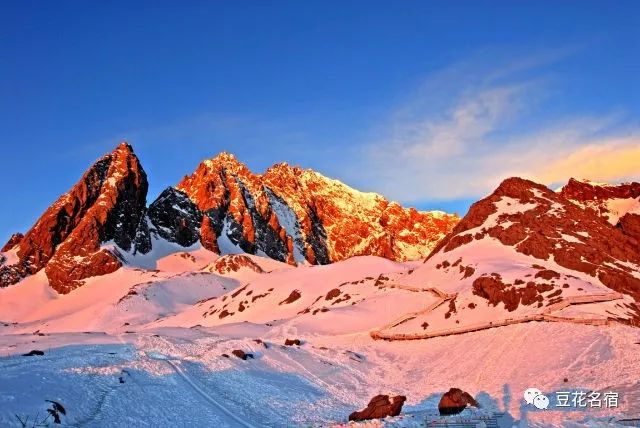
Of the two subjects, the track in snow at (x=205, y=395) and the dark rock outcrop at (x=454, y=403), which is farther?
the dark rock outcrop at (x=454, y=403)

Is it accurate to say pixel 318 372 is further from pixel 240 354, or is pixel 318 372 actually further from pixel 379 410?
pixel 379 410

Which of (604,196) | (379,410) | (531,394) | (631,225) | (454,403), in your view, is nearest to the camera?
(379,410)

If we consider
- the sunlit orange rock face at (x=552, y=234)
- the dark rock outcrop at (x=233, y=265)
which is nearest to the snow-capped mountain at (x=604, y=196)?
the sunlit orange rock face at (x=552, y=234)

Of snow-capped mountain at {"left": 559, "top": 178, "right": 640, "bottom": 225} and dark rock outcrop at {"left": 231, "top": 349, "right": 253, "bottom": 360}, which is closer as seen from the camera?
dark rock outcrop at {"left": 231, "top": 349, "right": 253, "bottom": 360}

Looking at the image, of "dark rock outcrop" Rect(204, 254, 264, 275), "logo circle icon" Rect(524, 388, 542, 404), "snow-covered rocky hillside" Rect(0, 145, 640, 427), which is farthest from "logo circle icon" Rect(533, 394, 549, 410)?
"dark rock outcrop" Rect(204, 254, 264, 275)

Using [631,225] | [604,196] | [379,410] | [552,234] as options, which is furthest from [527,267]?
[604,196]

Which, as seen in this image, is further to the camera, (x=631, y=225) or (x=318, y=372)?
(x=631, y=225)

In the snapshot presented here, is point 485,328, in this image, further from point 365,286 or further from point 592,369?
point 365,286

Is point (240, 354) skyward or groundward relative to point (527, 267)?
groundward

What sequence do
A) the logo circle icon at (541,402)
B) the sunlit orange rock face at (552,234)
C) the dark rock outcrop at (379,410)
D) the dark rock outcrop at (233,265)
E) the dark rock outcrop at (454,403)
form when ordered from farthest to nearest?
the dark rock outcrop at (233,265) → the sunlit orange rock face at (552,234) → the logo circle icon at (541,402) → the dark rock outcrop at (454,403) → the dark rock outcrop at (379,410)

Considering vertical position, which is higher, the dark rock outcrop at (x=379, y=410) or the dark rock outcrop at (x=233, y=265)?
the dark rock outcrop at (x=233, y=265)

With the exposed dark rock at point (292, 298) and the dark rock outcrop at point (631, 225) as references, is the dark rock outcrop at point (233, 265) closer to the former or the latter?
the exposed dark rock at point (292, 298)

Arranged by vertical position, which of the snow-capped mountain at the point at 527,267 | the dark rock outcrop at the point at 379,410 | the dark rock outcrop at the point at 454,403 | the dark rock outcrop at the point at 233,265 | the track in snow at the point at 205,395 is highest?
the dark rock outcrop at the point at 233,265

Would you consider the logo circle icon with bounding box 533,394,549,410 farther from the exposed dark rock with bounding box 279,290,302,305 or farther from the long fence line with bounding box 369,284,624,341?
the exposed dark rock with bounding box 279,290,302,305
